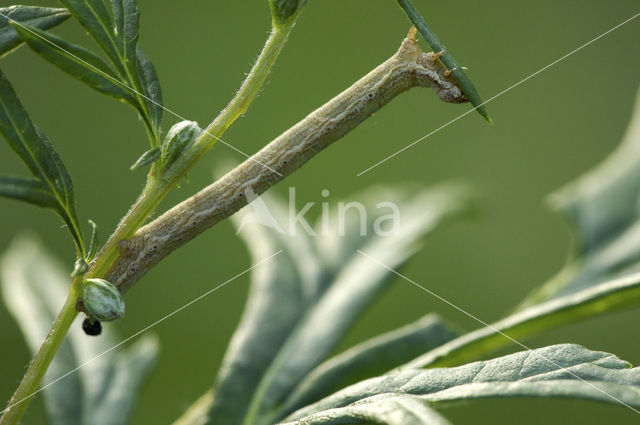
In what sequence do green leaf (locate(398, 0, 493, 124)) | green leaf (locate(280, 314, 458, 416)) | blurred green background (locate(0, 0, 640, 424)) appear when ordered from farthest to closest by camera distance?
blurred green background (locate(0, 0, 640, 424))
green leaf (locate(280, 314, 458, 416))
green leaf (locate(398, 0, 493, 124))

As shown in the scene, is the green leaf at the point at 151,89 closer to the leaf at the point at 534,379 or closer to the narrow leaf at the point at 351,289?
the leaf at the point at 534,379

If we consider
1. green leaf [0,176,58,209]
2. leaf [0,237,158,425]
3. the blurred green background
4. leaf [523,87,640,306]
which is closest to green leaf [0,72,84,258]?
green leaf [0,176,58,209]

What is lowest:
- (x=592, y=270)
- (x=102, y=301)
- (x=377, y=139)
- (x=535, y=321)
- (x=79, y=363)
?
(x=79, y=363)

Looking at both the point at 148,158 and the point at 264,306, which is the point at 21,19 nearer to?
the point at 148,158

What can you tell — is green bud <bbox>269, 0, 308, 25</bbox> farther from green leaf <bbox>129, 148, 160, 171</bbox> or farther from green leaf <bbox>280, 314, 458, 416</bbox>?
green leaf <bbox>280, 314, 458, 416</bbox>

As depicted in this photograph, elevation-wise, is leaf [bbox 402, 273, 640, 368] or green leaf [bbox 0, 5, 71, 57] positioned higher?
leaf [bbox 402, 273, 640, 368]

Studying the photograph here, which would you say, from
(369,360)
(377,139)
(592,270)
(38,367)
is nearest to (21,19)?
(38,367)
